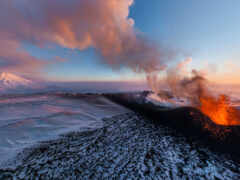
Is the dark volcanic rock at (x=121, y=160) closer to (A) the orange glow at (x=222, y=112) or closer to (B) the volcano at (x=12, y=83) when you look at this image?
(A) the orange glow at (x=222, y=112)

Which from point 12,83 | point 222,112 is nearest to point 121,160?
point 222,112

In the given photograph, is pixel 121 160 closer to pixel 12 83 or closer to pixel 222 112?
pixel 222 112

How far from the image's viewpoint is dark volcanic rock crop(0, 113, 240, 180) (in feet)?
14.9

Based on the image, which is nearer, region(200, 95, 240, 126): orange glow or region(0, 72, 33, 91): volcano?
Result: region(200, 95, 240, 126): orange glow

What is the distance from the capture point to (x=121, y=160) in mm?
5418

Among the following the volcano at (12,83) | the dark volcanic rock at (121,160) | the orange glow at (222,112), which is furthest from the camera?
the volcano at (12,83)

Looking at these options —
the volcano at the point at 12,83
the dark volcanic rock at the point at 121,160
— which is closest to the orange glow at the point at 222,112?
the dark volcanic rock at the point at 121,160

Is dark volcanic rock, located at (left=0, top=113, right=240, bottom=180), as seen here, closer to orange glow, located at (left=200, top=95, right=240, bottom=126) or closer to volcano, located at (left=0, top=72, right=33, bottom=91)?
orange glow, located at (left=200, top=95, right=240, bottom=126)

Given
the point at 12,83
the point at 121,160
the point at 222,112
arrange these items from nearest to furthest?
the point at 121,160, the point at 222,112, the point at 12,83

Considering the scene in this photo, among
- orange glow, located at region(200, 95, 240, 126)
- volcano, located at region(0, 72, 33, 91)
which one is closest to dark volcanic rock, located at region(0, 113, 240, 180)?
orange glow, located at region(200, 95, 240, 126)

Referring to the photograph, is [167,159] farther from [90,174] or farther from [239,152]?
[239,152]

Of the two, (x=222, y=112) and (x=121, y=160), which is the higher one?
(x=222, y=112)

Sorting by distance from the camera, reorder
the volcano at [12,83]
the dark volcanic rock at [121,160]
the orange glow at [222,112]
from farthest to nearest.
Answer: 1. the volcano at [12,83]
2. the orange glow at [222,112]
3. the dark volcanic rock at [121,160]

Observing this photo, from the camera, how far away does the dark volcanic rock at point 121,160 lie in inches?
179
